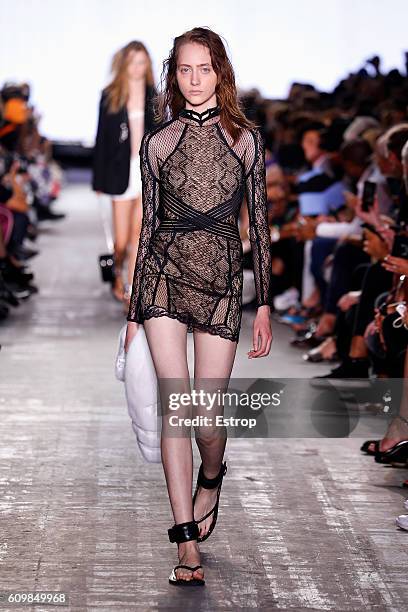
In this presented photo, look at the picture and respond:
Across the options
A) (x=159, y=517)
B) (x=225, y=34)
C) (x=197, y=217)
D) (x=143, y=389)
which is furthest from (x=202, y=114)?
(x=225, y=34)

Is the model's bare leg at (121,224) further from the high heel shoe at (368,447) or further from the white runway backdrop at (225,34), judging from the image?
the white runway backdrop at (225,34)

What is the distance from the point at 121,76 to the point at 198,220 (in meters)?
3.91

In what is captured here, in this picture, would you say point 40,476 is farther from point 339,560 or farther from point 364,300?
point 364,300

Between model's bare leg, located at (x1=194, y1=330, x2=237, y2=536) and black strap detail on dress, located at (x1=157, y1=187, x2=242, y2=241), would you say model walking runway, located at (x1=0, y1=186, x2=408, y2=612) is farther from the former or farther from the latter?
black strap detail on dress, located at (x1=157, y1=187, x2=242, y2=241)

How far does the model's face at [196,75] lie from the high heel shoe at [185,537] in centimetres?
88

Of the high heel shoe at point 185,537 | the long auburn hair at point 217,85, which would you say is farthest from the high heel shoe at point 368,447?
the long auburn hair at point 217,85

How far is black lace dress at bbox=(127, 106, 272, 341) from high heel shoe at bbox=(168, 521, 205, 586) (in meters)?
0.40

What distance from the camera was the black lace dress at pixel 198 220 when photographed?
3021 mm

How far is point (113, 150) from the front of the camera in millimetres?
6871

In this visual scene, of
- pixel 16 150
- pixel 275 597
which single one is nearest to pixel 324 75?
pixel 16 150

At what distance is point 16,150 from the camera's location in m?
11.0

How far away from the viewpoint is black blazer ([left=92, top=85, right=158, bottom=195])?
6820mm

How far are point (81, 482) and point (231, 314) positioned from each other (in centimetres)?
95

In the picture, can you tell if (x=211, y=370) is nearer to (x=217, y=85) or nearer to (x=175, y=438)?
(x=175, y=438)
